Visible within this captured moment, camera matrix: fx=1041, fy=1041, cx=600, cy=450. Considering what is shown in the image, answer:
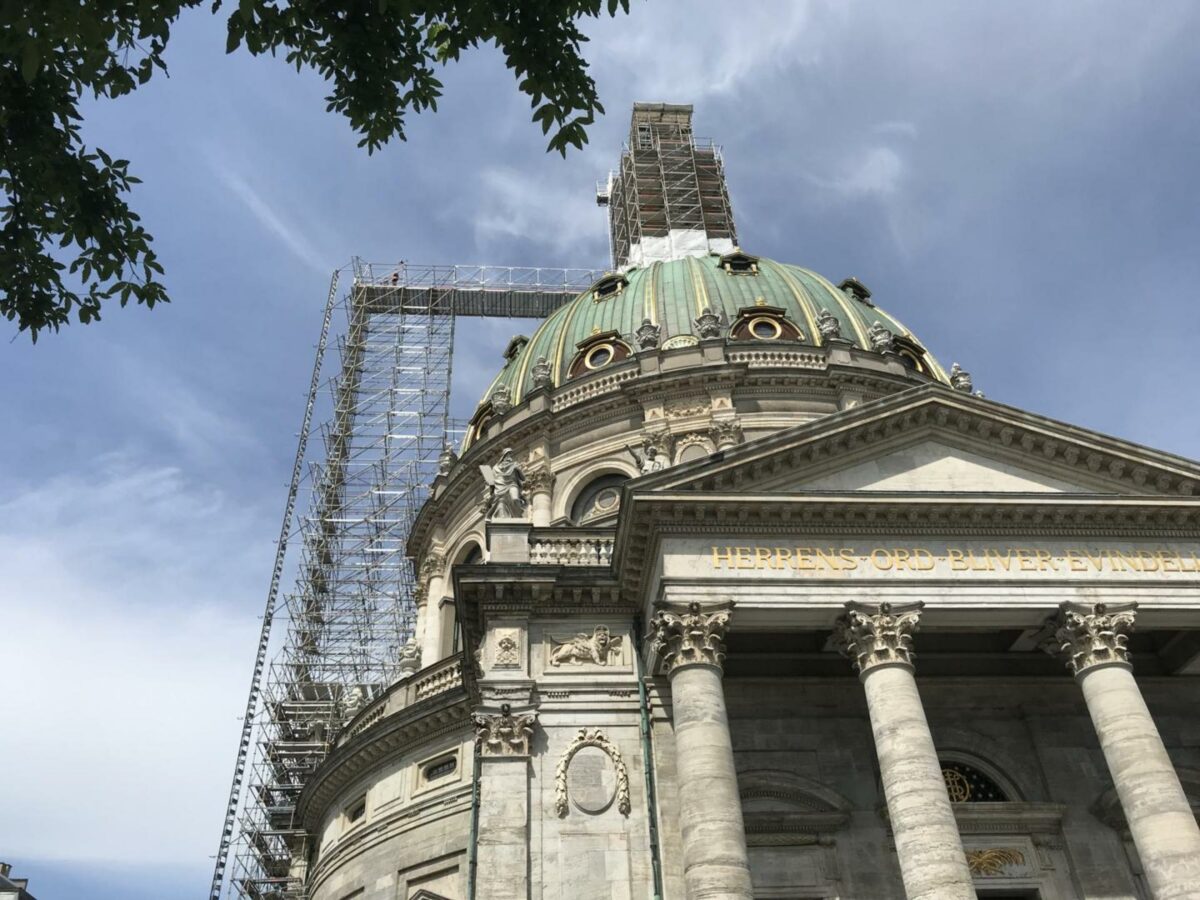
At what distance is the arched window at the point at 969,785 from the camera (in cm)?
2092

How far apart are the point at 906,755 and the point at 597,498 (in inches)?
644

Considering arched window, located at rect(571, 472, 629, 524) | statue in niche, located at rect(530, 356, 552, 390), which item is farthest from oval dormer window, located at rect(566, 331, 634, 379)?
arched window, located at rect(571, 472, 629, 524)

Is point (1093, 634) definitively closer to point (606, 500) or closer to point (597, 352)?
point (606, 500)

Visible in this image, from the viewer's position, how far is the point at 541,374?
118ft

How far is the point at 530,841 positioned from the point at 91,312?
42.5 ft

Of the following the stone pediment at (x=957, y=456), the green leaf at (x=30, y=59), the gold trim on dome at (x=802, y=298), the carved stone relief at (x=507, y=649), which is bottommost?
the green leaf at (x=30, y=59)

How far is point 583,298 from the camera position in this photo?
137 feet

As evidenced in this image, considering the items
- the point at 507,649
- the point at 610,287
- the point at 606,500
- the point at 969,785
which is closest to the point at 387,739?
the point at 507,649

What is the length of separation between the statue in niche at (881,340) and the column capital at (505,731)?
2131cm

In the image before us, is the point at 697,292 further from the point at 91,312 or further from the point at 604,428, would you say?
the point at 91,312

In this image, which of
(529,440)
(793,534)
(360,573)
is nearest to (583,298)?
(529,440)

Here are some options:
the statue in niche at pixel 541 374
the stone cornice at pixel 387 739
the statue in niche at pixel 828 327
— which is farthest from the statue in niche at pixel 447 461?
the statue in niche at pixel 828 327

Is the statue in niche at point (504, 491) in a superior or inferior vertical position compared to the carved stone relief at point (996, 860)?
superior

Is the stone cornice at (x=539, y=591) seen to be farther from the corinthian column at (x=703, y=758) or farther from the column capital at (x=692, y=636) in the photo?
the column capital at (x=692, y=636)
